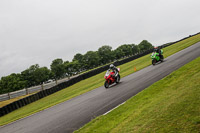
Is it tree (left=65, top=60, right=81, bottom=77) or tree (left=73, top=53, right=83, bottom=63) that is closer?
tree (left=65, top=60, right=81, bottom=77)

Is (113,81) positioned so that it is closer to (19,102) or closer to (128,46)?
(19,102)

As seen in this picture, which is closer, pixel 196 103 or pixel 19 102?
pixel 196 103

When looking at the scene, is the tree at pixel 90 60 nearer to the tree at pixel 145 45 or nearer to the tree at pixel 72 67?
the tree at pixel 72 67

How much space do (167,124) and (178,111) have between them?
66 centimetres

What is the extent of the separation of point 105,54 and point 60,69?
35955mm

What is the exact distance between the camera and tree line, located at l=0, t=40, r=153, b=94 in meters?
70.8

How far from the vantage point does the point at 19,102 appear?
64.1ft

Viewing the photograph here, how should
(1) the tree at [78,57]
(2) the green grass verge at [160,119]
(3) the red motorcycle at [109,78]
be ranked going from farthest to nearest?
(1) the tree at [78,57] → (3) the red motorcycle at [109,78] → (2) the green grass verge at [160,119]

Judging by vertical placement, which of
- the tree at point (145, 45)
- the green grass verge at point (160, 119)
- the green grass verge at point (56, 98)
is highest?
the tree at point (145, 45)

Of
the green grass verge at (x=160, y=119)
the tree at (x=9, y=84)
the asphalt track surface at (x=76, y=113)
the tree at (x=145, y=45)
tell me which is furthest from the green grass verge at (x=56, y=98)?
the tree at (x=145, y=45)

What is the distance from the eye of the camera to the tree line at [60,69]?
70.8m

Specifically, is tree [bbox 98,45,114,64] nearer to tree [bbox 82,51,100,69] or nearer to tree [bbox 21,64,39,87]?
tree [bbox 82,51,100,69]

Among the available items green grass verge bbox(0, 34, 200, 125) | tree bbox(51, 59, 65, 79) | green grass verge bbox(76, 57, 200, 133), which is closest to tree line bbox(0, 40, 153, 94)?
tree bbox(51, 59, 65, 79)

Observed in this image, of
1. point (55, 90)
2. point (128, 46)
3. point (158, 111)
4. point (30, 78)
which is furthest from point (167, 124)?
point (128, 46)
